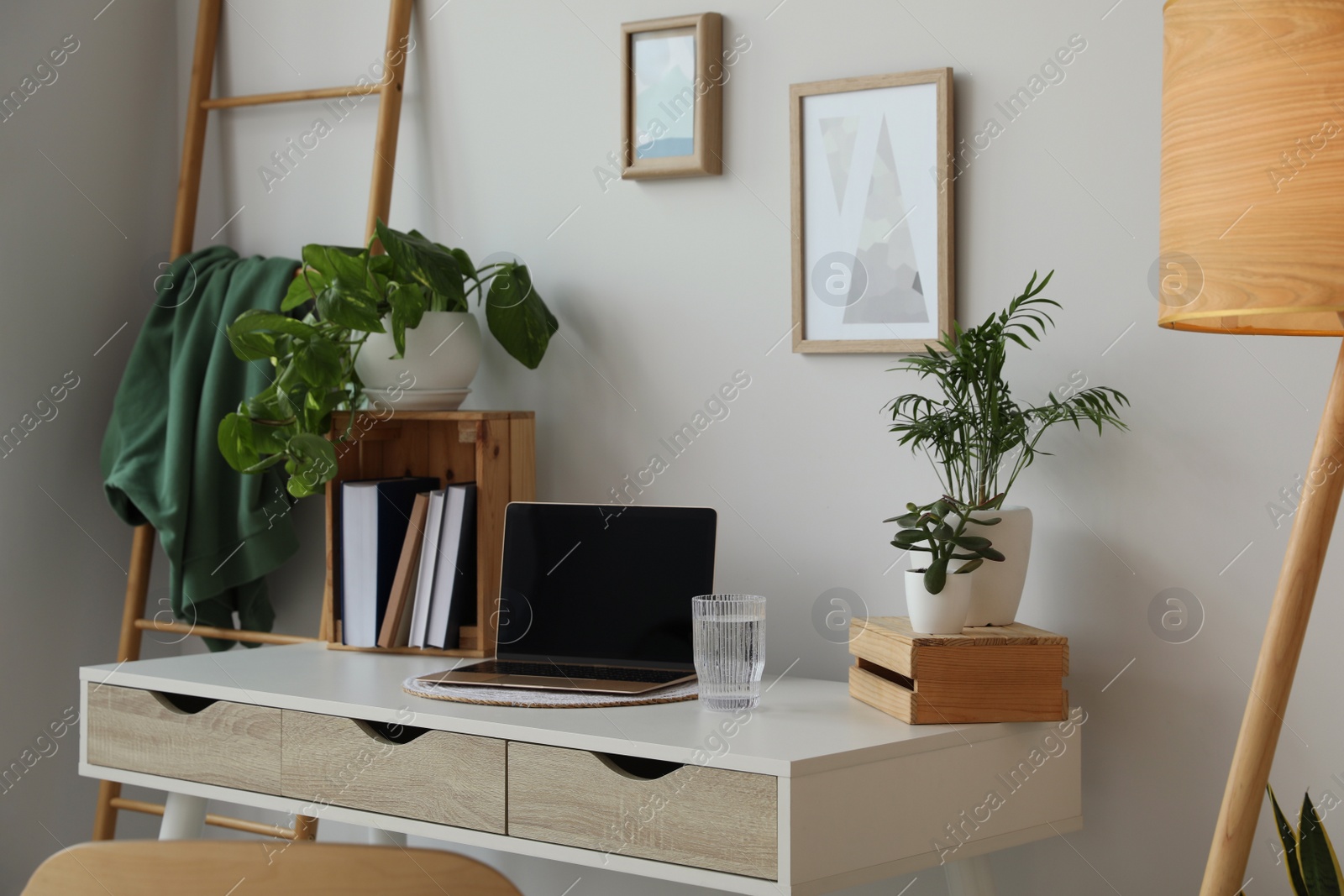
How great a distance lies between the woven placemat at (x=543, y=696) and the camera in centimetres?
155

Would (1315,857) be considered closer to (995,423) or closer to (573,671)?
(995,423)

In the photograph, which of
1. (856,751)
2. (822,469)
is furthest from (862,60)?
(856,751)

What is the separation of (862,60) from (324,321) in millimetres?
879

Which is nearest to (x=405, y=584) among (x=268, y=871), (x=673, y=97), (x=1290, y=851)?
(x=673, y=97)

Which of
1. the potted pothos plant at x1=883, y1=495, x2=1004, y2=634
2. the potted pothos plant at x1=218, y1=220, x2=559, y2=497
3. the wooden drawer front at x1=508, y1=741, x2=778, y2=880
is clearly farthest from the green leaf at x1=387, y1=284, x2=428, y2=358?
the potted pothos plant at x1=883, y1=495, x2=1004, y2=634

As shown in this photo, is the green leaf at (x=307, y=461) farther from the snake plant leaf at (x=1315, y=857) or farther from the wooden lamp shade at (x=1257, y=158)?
the snake plant leaf at (x=1315, y=857)

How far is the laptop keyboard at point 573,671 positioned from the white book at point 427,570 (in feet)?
0.53

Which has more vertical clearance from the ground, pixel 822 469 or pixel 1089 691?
pixel 822 469

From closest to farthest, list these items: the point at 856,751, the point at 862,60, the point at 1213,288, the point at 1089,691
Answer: the point at 1213,288, the point at 856,751, the point at 1089,691, the point at 862,60

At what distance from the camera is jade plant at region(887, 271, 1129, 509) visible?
156 centimetres

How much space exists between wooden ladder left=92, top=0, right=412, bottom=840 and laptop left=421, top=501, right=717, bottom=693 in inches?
19.1

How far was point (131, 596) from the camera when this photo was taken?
2344 mm

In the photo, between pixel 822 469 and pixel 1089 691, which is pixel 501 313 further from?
pixel 1089 691

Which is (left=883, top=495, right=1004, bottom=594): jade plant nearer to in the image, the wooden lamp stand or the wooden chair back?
the wooden lamp stand
